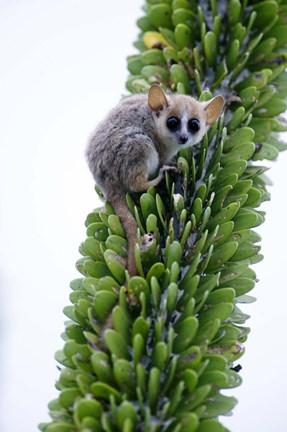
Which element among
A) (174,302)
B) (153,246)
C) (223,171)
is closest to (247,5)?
(223,171)

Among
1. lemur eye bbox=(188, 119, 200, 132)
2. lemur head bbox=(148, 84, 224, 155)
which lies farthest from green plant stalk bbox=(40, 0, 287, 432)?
lemur eye bbox=(188, 119, 200, 132)

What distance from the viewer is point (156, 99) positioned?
358 centimetres

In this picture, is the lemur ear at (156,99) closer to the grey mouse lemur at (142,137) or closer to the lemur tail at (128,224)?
the grey mouse lemur at (142,137)

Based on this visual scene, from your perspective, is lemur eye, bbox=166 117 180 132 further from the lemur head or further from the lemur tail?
the lemur tail

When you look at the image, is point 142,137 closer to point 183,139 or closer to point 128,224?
point 183,139

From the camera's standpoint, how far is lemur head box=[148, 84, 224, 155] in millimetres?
3545

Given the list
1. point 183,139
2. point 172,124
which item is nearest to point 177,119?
point 172,124

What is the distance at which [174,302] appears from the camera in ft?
7.05

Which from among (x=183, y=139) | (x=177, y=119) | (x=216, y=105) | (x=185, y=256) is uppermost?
(x=177, y=119)

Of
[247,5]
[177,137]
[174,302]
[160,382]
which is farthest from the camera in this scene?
[177,137]

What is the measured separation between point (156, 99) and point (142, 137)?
222 mm

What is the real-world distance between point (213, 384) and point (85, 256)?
0.87 m

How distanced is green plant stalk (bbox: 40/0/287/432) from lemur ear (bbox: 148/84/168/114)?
6 cm

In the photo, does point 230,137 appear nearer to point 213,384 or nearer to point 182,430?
point 213,384
